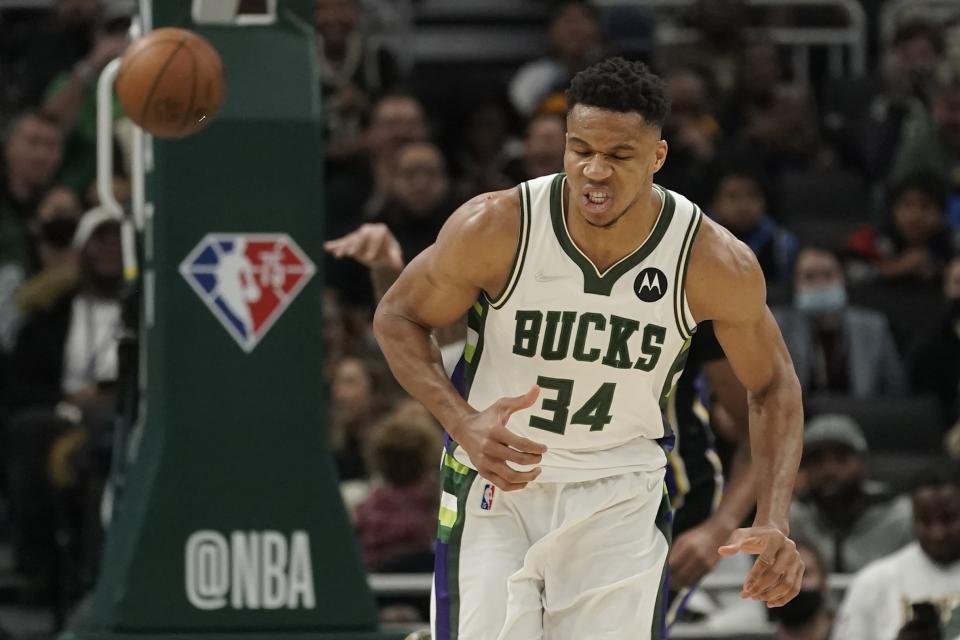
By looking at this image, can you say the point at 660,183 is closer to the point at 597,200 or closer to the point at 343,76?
the point at 343,76

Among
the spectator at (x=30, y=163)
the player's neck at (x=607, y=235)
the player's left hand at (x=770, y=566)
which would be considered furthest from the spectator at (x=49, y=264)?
the player's left hand at (x=770, y=566)

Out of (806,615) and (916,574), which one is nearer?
(806,615)

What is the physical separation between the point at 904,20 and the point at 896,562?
6.64m

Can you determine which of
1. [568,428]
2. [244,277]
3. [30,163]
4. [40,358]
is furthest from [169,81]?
[30,163]

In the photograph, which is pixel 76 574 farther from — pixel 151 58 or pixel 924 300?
pixel 924 300

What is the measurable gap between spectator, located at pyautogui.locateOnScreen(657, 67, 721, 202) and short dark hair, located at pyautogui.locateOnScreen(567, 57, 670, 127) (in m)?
5.86

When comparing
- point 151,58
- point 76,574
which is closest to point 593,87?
point 151,58

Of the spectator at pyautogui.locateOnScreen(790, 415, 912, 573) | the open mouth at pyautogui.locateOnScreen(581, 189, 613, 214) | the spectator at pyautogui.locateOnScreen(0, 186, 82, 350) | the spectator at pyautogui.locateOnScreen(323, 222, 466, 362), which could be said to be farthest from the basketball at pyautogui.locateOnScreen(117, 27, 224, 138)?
the spectator at pyautogui.locateOnScreen(790, 415, 912, 573)

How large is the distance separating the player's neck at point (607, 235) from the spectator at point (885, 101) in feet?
24.8

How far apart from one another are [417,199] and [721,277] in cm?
544

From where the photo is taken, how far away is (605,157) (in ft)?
16.1

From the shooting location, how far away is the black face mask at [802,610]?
767cm

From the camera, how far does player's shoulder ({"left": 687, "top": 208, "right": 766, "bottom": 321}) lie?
202 inches

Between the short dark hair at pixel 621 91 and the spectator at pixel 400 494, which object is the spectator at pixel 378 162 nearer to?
the spectator at pixel 400 494
